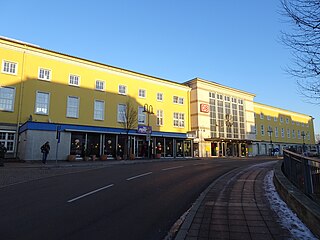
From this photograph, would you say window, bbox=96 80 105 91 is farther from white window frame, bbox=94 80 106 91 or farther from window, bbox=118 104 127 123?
window, bbox=118 104 127 123

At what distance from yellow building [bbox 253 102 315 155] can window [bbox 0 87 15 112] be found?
4720cm

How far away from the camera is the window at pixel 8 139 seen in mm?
25945

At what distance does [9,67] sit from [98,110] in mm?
10892

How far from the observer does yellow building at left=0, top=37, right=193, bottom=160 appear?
26.3 m

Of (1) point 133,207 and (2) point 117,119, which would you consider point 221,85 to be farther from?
(1) point 133,207

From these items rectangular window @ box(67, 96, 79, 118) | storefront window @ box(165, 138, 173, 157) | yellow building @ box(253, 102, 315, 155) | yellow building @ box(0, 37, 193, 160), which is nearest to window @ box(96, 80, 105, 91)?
yellow building @ box(0, 37, 193, 160)

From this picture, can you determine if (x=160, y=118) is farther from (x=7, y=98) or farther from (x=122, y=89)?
(x=7, y=98)

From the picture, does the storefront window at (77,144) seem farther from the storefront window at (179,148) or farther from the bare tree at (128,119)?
the storefront window at (179,148)

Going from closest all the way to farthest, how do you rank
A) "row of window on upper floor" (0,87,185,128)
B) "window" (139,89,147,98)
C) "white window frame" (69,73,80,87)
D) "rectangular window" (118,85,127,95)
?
"row of window on upper floor" (0,87,185,128) < "white window frame" (69,73,80,87) < "rectangular window" (118,85,127,95) < "window" (139,89,147,98)

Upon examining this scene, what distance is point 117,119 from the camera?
114ft

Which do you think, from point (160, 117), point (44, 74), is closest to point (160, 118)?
point (160, 117)

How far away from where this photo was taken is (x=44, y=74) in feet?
96.6

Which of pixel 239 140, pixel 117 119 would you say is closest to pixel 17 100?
pixel 117 119

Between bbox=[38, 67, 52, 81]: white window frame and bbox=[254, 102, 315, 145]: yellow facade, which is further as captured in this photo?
bbox=[254, 102, 315, 145]: yellow facade
